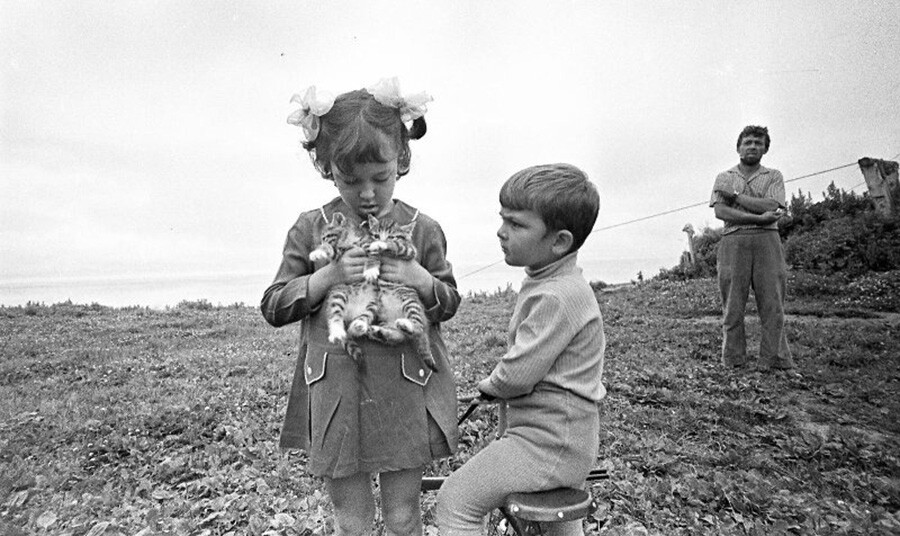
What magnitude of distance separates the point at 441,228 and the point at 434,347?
2.18 feet

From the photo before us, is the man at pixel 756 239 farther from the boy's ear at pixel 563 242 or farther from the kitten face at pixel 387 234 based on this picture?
the kitten face at pixel 387 234

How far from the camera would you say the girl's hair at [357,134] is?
254 centimetres

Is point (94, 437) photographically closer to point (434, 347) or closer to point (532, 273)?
point (434, 347)

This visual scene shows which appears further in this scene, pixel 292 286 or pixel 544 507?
pixel 292 286

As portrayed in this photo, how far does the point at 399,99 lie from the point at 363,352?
127 cm

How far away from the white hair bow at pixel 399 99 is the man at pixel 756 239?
21.7ft

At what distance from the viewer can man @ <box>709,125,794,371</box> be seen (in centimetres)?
768

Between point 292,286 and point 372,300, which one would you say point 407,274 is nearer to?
point 372,300

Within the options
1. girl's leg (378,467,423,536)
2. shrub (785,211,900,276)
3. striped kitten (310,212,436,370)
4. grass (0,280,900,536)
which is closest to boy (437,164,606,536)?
girl's leg (378,467,423,536)


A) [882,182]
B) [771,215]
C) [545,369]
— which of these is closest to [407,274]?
[545,369]

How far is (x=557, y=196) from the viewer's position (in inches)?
104

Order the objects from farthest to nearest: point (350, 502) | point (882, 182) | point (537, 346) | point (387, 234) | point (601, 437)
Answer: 1. point (882, 182)
2. point (601, 437)
3. point (350, 502)
4. point (387, 234)
5. point (537, 346)

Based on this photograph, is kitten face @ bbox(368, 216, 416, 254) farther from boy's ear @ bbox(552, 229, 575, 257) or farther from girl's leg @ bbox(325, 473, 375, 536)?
girl's leg @ bbox(325, 473, 375, 536)

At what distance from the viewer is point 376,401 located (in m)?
2.65
